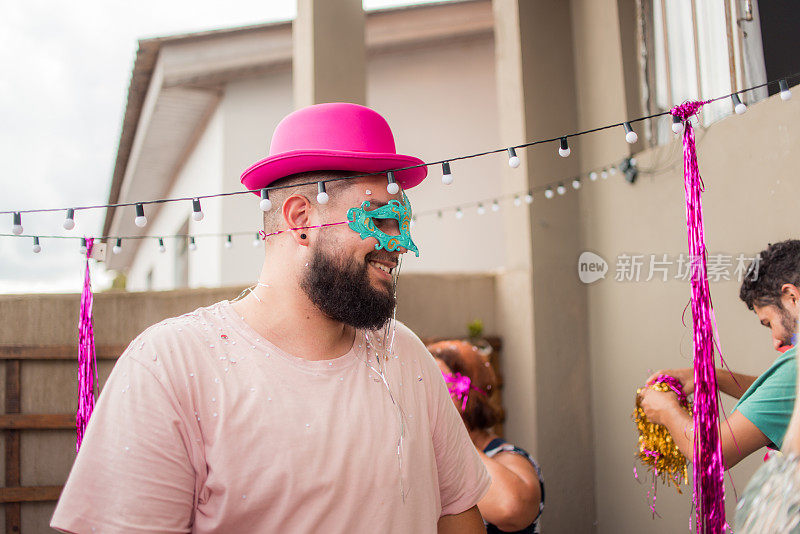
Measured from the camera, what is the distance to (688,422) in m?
2.16

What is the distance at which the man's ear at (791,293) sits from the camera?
6.89ft

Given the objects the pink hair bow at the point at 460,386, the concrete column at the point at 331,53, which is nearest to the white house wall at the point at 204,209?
the concrete column at the point at 331,53

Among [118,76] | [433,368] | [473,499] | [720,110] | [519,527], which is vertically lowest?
[519,527]

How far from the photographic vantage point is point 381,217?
69.6 inches

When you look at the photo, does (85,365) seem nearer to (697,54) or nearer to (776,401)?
(776,401)

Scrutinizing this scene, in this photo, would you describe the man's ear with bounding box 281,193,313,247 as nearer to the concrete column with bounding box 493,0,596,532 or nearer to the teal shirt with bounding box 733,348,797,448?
the teal shirt with bounding box 733,348,797,448

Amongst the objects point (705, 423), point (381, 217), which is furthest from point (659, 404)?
point (381, 217)

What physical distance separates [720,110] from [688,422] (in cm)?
200

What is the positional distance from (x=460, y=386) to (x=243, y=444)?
1.57m

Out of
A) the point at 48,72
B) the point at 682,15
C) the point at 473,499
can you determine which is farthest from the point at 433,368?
the point at 48,72

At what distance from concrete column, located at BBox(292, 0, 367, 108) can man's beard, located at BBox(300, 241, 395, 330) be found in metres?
2.80

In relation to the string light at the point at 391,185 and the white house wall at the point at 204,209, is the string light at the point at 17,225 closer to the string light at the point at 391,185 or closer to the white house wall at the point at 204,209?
the string light at the point at 391,185

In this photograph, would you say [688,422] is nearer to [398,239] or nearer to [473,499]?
[473,499]

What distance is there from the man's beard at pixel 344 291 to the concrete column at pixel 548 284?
2634 mm
